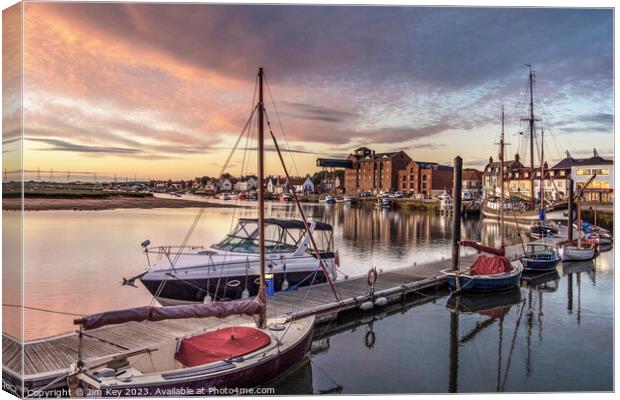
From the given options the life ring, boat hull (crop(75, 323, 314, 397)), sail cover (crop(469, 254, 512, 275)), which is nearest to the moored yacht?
the life ring

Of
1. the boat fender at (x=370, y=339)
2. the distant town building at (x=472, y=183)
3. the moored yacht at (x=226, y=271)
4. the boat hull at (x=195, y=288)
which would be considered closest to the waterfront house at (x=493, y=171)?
the distant town building at (x=472, y=183)

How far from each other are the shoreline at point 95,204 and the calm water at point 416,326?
1.16 ft

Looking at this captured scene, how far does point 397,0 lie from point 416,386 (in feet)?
21.8

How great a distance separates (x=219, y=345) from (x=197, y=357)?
0.39m

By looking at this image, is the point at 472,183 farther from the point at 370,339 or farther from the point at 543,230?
the point at 370,339

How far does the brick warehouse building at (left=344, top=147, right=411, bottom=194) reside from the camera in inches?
607

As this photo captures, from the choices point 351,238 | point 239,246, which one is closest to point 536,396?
point 239,246

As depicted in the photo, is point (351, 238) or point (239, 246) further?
point (351, 238)

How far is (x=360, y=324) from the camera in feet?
39.7

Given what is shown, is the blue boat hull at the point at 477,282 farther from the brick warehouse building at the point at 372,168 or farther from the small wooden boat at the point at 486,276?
the brick warehouse building at the point at 372,168

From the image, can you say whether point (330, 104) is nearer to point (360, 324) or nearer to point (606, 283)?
point (360, 324)

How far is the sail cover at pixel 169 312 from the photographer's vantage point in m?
7.02

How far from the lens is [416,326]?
40.1 feet

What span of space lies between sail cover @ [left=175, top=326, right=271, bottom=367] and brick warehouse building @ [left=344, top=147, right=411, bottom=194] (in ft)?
22.8
